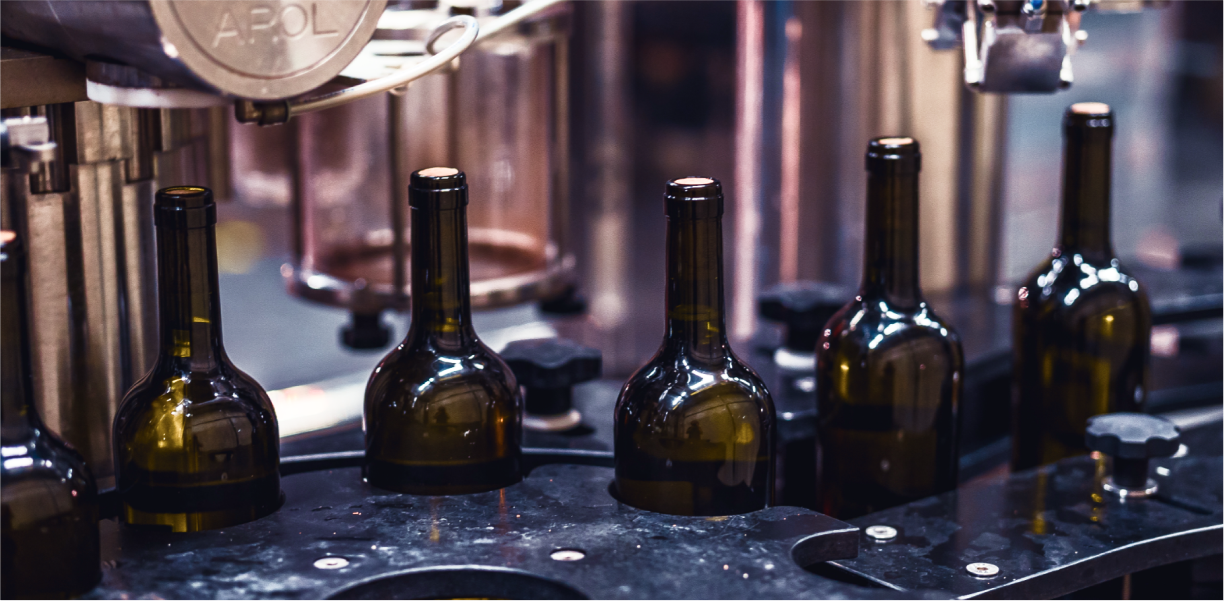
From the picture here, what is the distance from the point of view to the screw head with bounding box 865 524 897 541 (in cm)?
75

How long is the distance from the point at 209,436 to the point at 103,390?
0.36ft

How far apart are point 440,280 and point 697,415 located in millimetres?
153

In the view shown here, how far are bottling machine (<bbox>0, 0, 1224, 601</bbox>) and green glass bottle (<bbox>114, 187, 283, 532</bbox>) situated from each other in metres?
0.02

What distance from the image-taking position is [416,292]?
736mm

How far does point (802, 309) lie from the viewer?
97 centimetres

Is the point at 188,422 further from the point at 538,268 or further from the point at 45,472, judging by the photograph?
the point at 538,268

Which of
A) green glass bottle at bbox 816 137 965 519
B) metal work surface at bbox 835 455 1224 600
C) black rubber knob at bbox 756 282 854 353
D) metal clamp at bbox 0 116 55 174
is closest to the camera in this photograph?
metal clamp at bbox 0 116 55 174

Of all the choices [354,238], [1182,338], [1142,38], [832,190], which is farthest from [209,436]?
[1142,38]

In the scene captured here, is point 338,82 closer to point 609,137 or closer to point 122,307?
point 122,307

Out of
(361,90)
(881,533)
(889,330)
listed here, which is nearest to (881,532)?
(881,533)

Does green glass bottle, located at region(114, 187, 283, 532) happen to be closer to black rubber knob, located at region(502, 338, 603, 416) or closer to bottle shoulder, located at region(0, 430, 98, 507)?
bottle shoulder, located at region(0, 430, 98, 507)

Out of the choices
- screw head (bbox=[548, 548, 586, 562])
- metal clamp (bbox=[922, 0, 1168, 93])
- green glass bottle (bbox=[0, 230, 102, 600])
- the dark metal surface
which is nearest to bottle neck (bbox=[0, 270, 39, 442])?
green glass bottle (bbox=[0, 230, 102, 600])

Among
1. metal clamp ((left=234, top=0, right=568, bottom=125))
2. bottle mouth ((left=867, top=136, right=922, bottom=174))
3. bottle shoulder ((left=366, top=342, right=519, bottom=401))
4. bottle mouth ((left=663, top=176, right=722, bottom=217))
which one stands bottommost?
bottle shoulder ((left=366, top=342, right=519, bottom=401))

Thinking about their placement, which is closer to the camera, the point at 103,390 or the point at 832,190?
the point at 103,390
